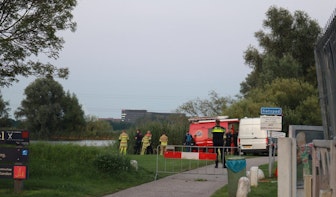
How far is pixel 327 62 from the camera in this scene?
9.21 meters

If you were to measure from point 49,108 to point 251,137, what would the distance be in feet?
114

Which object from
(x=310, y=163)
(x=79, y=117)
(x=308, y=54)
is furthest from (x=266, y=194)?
(x=79, y=117)

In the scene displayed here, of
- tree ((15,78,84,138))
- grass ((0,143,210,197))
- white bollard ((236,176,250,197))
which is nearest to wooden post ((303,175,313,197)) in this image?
white bollard ((236,176,250,197))

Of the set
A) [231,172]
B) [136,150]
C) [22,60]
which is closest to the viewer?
[231,172]

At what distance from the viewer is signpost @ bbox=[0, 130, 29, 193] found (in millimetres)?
12727

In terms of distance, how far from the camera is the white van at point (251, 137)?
3244cm

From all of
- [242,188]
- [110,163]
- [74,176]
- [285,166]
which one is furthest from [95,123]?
[285,166]

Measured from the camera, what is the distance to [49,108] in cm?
6231

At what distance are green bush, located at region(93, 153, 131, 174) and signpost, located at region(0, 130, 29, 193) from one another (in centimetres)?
314

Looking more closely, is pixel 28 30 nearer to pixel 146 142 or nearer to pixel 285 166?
pixel 285 166

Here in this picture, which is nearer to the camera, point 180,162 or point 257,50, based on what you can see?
point 180,162

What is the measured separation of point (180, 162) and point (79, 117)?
4426 centimetres

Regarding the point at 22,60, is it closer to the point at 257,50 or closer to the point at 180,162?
the point at 180,162

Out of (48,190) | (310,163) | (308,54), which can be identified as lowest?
(48,190)
